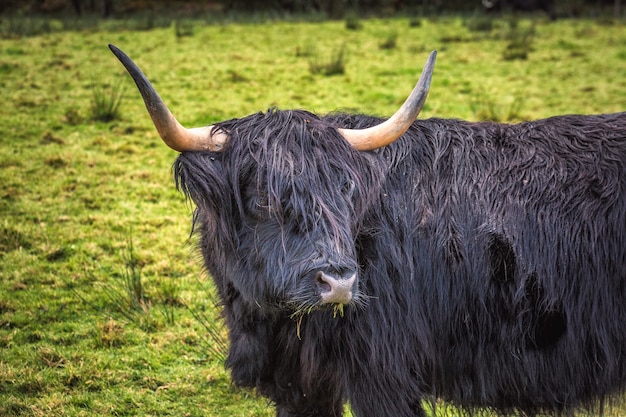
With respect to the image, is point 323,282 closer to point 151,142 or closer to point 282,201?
point 282,201

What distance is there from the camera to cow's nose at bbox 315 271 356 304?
2016mm

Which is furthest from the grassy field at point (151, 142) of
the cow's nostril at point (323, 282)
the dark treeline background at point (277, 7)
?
the dark treeline background at point (277, 7)

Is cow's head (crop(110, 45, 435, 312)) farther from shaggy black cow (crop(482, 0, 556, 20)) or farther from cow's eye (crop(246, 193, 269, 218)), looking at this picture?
shaggy black cow (crop(482, 0, 556, 20))

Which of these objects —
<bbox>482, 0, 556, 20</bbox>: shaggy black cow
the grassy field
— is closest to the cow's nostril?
the grassy field

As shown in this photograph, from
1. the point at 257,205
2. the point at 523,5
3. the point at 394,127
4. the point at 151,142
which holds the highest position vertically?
the point at 523,5

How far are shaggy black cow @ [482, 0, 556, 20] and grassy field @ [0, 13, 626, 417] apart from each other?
3.62 meters

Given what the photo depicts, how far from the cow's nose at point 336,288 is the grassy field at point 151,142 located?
148 centimetres

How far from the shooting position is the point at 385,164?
253cm

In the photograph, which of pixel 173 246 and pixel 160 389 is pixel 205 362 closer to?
pixel 160 389

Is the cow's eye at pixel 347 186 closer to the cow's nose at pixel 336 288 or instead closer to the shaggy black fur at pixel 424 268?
the shaggy black fur at pixel 424 268

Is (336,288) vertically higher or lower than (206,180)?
lower

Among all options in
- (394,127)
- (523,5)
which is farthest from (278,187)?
(523,5)

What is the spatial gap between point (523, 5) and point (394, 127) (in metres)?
15.4

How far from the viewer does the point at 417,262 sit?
2443 millimetres
